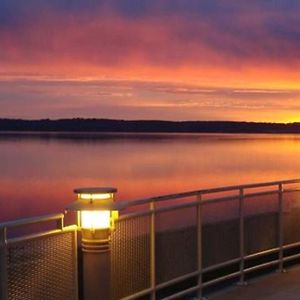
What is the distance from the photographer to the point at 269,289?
8.48m

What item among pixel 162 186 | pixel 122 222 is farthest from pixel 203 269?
pixel 162 186

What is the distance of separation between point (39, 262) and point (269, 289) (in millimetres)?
3735

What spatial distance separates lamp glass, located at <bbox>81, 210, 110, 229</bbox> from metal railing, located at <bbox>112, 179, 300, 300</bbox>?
35cm

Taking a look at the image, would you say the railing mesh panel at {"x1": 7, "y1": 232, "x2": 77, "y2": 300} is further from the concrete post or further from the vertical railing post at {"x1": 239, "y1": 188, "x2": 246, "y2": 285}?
the vertical railing post at {"x1": 239, "y1": 188, "x2": 246, "y2": 285}

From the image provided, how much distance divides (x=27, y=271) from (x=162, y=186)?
52272mm

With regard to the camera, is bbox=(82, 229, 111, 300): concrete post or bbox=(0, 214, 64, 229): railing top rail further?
bbox=(82, 229, 111, 300): concrete post

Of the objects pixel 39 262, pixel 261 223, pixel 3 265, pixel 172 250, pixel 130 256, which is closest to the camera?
pixel 3 265

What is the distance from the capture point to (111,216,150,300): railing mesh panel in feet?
21.5

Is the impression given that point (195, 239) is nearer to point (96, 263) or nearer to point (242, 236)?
point (242, 236)

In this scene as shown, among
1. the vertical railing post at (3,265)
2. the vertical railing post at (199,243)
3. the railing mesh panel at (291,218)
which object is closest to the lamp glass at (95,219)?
the vertical railing post at (3,265)

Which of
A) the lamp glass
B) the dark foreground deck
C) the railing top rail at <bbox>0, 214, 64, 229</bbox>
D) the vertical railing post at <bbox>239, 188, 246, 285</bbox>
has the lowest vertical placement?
the dark foreground deck

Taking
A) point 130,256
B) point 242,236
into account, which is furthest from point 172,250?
point 242,236

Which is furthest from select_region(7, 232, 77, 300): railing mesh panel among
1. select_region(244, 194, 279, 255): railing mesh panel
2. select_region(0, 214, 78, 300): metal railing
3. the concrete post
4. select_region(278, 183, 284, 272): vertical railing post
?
select_region(278, 183, 284, 272): vertical railing post

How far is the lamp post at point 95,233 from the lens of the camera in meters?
5.95
